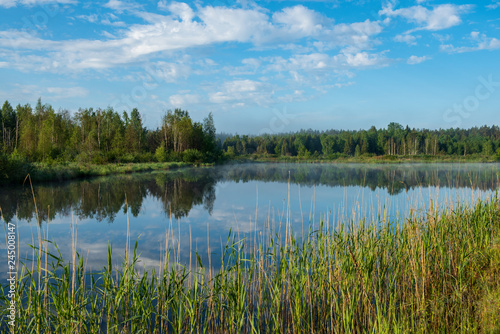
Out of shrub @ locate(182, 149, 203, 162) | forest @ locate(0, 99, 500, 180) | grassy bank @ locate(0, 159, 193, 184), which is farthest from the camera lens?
shrub @ locate(182, 149, 203, 162)

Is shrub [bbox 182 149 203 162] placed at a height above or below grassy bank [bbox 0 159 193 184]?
above

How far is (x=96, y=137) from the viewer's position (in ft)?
126

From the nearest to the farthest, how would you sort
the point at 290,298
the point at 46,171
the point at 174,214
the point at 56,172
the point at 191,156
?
the point at 290,298 < the point at 174,214 < the point at 46,171 < the point at 56,172 < the point at 191,156

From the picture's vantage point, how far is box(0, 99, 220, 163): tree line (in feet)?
105

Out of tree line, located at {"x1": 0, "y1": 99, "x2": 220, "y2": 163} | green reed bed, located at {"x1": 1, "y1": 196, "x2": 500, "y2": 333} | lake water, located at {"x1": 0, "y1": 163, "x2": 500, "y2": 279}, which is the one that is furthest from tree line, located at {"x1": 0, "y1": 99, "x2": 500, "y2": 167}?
green reed bed, located at {"x1": 1, "y1": 196, "x2": 500, "y2": 333}

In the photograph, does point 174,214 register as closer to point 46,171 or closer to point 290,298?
point 290,298

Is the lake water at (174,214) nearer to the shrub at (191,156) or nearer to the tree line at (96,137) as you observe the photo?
the tree line at (96,137)

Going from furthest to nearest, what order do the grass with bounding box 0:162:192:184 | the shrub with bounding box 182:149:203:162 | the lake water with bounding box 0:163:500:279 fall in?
the shrub with bounding box 182:149:203:162 → the grass with bounding box 0:162:192:184 → the lake water with bounding box 0:163:500:279

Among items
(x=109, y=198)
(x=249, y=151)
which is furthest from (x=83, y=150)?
(x=249, y=151)

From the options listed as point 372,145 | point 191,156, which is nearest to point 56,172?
A: point 191,156

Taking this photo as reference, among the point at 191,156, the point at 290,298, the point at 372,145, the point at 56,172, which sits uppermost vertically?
the point at 372,145


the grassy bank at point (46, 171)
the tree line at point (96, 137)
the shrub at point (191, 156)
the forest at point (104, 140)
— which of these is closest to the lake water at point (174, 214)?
the grassy bank at point (46, 171)

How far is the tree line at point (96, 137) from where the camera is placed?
32.0 m

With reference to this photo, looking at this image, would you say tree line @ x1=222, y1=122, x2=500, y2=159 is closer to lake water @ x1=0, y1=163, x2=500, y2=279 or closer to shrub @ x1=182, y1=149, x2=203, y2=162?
shrub @ x1=182, y1=149, x2=203, y2=162
